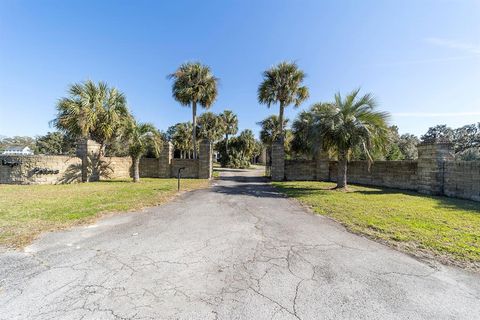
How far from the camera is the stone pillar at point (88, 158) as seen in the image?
14695mm

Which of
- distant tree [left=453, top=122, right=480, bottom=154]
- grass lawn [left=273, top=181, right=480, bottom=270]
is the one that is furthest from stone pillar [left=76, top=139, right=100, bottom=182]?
distant tree [left=453, top=122, right=480, bottom=154]

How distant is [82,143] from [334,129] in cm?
1472

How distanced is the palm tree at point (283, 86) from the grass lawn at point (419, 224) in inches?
431

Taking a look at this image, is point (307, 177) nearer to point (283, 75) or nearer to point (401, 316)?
point (283, 75)

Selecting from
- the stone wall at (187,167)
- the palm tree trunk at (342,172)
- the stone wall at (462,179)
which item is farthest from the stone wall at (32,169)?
the stone wall at (462,179)

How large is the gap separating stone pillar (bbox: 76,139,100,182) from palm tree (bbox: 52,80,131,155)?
625 mm

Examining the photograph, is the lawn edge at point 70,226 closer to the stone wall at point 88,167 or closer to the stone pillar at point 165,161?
the stone wall at point 88,167

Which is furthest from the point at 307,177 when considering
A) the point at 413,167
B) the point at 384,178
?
the point at 413,167

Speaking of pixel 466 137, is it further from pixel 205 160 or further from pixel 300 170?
pixel 205 160

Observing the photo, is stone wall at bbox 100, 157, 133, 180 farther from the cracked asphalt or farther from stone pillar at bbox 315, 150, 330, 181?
stone pillar at bbox 315, 150, 330, 181

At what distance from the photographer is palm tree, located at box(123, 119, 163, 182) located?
1467cm

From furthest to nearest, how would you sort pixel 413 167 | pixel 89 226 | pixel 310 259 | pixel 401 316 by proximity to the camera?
pixel 413 167 → pixel 89 226 → pixel 310 259 → pixel 401 316

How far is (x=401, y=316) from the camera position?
2338mm

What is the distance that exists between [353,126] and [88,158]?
15380 millimetres
